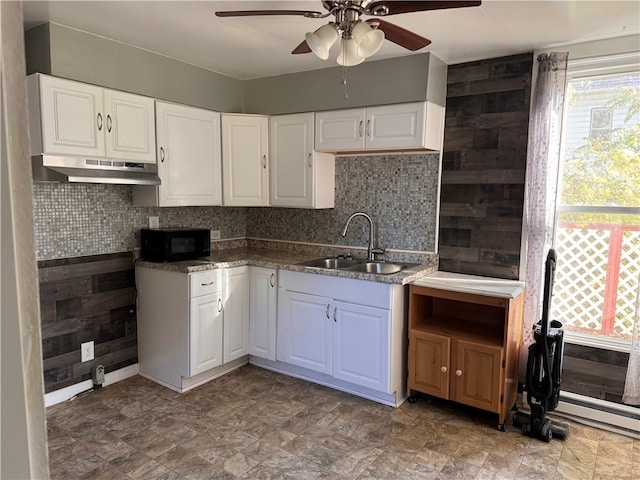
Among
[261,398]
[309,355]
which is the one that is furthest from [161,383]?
[309,355]

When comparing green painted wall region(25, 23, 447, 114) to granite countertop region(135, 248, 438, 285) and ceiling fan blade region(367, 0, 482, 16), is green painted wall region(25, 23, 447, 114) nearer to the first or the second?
granite countertop region(135, 248, 438, 285)

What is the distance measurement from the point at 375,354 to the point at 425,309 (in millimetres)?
546

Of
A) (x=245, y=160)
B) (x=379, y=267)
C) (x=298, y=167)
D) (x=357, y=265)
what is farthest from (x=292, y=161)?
(x=379, y=267)

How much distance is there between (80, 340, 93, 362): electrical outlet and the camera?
125 inches

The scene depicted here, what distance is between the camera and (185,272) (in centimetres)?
313

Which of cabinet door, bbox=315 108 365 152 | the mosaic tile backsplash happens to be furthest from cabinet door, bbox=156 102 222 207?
cabinet door, bbox=315 108 365 152

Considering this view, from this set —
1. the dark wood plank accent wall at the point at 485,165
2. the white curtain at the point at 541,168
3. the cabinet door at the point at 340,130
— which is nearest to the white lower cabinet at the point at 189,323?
the cabinet door at the point at 340,130

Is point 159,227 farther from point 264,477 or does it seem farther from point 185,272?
point 264,477

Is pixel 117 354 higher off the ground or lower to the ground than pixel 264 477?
higher

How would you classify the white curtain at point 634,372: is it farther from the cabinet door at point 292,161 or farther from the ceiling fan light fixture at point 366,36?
the cabinet door at point 292,161

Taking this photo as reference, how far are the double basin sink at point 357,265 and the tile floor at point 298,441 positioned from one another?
3.13 feet

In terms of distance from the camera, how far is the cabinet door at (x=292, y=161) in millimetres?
3605

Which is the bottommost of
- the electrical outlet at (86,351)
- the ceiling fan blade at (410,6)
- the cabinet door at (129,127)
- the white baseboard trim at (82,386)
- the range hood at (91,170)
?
the white baseboard trim at (82,386)

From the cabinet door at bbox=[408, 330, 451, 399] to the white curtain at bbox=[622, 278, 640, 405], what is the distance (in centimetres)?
105
